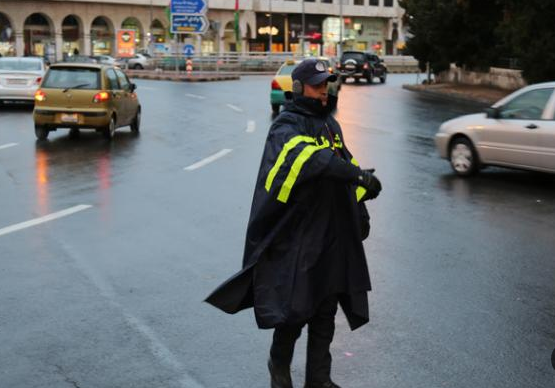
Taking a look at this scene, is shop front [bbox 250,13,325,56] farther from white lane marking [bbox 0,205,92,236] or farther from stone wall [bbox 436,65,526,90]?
white lane marking [bbox 0,205,92,236]

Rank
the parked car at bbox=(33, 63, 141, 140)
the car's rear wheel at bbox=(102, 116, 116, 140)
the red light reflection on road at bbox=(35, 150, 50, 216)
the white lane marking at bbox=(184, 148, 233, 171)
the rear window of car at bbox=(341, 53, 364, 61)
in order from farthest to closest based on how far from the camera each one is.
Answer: the rear window of car at bbox=(341, 53, 364, 61) < the car's rear wheel at bbox=(102, 116, 116, 140) < the parked car at bbox=(33, 63, 141, 140) < the white lane marking at bbox=(184, 148, 233, 171) < the red light reflection on road at bbox=(35, 150, 50, 216)

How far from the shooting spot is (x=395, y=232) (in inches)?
348

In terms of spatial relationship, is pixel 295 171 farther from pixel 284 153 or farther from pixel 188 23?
pixel 188 23

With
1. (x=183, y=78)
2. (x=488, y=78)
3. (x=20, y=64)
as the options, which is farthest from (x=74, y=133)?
(x=183, y=78)

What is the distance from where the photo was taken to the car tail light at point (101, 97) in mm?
17375

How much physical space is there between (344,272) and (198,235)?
4.41 metres

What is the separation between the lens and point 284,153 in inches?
163

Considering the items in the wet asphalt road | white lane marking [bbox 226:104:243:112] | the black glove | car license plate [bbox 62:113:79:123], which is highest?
the black glove

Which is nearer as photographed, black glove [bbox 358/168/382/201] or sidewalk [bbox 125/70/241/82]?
black glove [bbox 358/168/382/201]

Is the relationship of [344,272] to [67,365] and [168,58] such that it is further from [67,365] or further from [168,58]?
[168,58]

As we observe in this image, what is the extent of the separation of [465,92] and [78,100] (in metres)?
22.6

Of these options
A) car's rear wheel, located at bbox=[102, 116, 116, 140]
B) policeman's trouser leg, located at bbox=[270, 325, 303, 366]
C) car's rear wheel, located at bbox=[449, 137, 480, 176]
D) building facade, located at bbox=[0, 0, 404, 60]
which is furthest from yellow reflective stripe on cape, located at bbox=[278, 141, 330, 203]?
building facade, located at bbox=[0, 0, 404, 60]

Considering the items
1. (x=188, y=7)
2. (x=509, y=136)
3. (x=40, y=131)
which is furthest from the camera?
(x=188, y=7)

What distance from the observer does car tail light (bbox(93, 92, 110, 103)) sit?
17375mm
